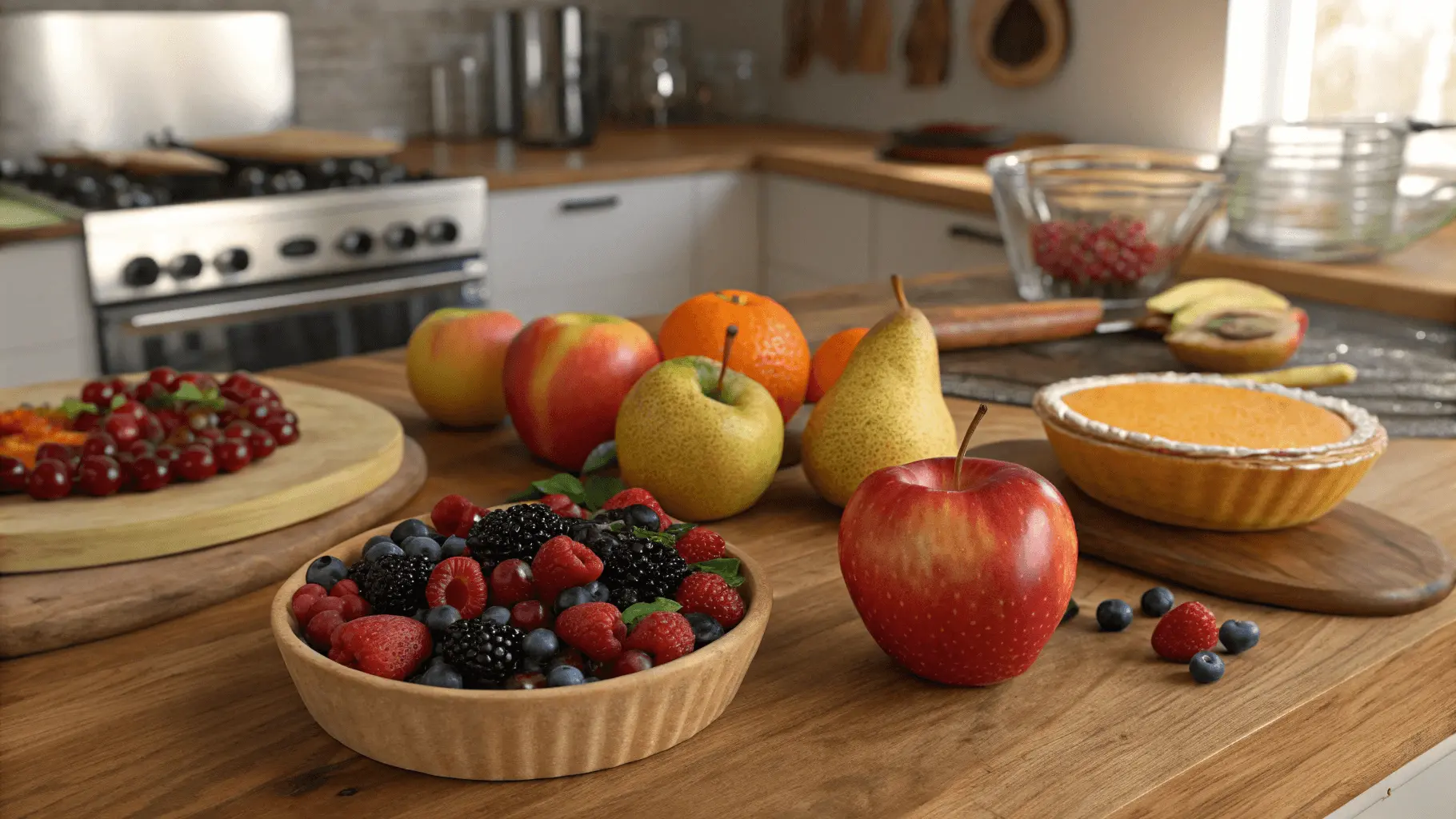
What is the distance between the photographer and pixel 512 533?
2.58ft

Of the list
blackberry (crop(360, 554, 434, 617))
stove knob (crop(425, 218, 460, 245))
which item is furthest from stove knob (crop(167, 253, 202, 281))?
blackberry (crop(360, 554, 434, 617))

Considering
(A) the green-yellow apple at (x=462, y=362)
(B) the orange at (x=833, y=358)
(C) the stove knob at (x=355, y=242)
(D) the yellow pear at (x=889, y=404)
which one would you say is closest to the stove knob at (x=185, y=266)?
(C) the stove knob at (x=355, y=242)

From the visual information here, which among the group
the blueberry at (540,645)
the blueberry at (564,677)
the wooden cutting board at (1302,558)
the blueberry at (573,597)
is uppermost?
the blueberry at (573,597)

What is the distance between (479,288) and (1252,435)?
225cm

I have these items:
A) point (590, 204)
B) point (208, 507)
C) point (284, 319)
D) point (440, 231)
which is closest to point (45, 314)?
point (284, 319)

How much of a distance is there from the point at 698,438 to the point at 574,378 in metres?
0.18

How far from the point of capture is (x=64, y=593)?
2.97ft

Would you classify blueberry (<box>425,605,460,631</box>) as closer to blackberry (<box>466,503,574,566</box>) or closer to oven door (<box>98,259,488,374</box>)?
blackberry (<box>466,503,574,566</box>)

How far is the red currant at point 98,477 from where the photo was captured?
101 cm

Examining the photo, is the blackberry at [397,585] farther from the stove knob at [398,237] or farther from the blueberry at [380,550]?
the stove knob at [398,237]

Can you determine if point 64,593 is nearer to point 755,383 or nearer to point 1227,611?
point 755,383

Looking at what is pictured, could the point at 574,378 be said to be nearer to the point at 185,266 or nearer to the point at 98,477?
the point at 98,477

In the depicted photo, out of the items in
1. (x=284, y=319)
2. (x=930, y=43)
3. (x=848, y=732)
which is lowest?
(x=284, y=319)

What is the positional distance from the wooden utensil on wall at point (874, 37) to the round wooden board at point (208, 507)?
2891mm
